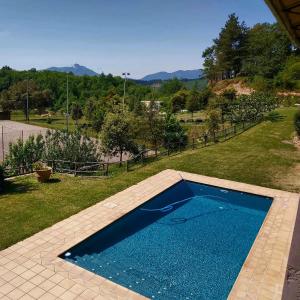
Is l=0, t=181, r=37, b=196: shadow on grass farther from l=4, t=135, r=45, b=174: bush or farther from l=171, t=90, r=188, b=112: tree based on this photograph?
l=171, t=90, r=188, b=112: tree

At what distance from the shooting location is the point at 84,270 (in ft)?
29.7

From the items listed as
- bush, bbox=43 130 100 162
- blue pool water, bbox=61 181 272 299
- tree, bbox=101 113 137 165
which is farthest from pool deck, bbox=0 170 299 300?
tree, bbox=101 113 137 165

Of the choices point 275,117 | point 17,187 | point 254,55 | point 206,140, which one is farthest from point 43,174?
point 254,55

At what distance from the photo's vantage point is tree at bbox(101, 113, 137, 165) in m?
23.2

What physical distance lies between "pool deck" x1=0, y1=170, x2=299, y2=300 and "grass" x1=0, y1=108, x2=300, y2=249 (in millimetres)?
750

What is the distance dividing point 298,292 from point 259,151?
694 inches

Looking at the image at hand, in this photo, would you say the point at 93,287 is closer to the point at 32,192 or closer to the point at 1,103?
the point at 32,192

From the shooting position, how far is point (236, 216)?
14.0m

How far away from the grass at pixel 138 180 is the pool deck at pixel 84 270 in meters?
0.75

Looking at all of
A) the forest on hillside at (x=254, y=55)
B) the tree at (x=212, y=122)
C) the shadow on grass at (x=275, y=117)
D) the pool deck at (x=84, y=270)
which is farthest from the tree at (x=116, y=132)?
the forest on hillside at (x=254, y=55)

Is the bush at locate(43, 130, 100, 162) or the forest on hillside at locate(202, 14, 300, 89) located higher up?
the forest on hillside at locate(202, 14, 300, 89)

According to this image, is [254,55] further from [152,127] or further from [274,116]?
[152,127]

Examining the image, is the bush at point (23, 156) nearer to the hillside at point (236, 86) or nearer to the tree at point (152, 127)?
the tree at point (152, 127)

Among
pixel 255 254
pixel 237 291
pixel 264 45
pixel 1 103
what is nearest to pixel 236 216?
pixel 255 254
